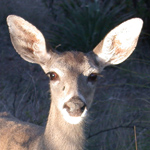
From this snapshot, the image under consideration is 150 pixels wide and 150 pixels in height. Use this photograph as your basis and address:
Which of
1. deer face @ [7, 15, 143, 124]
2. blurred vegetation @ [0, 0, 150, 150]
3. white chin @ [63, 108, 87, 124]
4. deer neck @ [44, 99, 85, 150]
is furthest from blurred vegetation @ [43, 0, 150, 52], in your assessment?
white chin @ [63, 108, 87, 124]

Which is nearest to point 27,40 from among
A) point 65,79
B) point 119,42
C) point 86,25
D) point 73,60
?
point 73,60

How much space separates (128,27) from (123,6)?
5117 mm

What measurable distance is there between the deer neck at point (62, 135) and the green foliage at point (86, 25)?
4.81 metres

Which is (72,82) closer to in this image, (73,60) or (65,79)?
(65,79)

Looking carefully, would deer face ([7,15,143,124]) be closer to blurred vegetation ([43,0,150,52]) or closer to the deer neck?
the deer neck

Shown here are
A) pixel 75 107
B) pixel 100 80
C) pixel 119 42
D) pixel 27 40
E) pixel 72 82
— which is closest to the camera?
pixel 75 107

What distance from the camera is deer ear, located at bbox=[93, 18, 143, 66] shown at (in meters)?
4.04

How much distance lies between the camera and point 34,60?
422cm

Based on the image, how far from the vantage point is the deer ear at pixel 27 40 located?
3.87 metres

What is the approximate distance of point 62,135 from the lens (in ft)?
12.2

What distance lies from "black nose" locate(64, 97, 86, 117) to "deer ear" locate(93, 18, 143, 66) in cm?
104

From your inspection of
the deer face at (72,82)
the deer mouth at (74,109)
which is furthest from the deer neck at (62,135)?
the deer mouth at (74,109)

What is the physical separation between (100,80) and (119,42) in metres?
3.92

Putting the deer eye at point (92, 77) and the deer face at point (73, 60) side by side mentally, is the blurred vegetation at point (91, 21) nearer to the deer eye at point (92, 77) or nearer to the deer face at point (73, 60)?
the deer face at point (73, 60)
